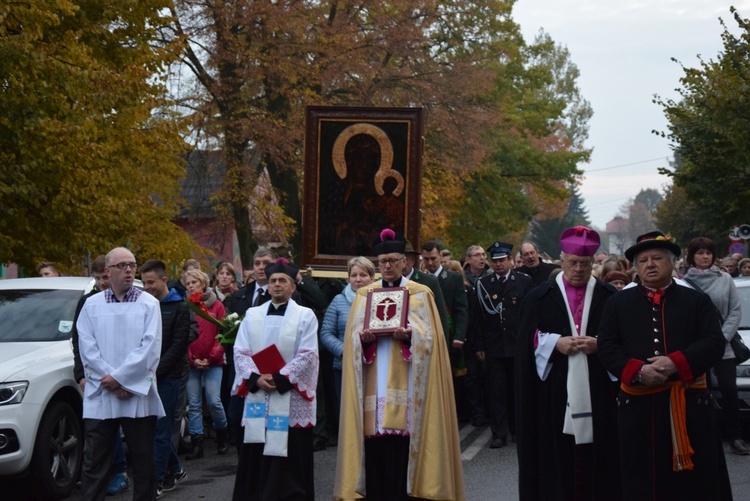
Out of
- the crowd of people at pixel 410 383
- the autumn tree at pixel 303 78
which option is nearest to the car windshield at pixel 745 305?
the crowd of people at pixel 410 383

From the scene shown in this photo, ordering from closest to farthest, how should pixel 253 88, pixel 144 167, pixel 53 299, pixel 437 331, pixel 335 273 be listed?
pixel 437 331 → pixel 53 299 → pixel 335 273 → pixel 144 167 → pixel 253 88

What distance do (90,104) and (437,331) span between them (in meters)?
8.50

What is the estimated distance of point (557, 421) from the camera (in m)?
7.21

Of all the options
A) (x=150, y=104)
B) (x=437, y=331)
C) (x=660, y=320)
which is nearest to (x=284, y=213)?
(x=150, y=104)

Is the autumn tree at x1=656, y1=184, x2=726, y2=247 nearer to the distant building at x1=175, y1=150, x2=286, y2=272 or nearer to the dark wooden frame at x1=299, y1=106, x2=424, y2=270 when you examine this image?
the distant building at x1=175, y1=150, x2=286, y2=272

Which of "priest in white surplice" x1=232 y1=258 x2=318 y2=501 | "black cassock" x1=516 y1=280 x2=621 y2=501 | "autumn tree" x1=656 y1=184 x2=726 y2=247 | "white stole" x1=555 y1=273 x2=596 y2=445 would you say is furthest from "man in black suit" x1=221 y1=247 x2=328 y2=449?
"autumn tree" x1=656 y1=184 x2=726 y2=247

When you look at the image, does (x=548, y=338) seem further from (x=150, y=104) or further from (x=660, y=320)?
(x=150, y=104)

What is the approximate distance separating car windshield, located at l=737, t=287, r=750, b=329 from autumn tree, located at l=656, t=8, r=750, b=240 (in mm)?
11945

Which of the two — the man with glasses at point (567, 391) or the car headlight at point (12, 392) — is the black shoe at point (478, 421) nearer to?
the car headlight at point (12, 392)

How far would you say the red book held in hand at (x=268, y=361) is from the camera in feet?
27.9

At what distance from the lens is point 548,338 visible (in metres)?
7.25

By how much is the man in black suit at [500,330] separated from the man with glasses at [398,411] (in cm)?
396

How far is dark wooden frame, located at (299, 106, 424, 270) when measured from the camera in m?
14.9

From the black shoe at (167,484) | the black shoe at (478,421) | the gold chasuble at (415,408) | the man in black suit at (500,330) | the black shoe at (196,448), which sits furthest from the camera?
the black shoe at (478,421)
